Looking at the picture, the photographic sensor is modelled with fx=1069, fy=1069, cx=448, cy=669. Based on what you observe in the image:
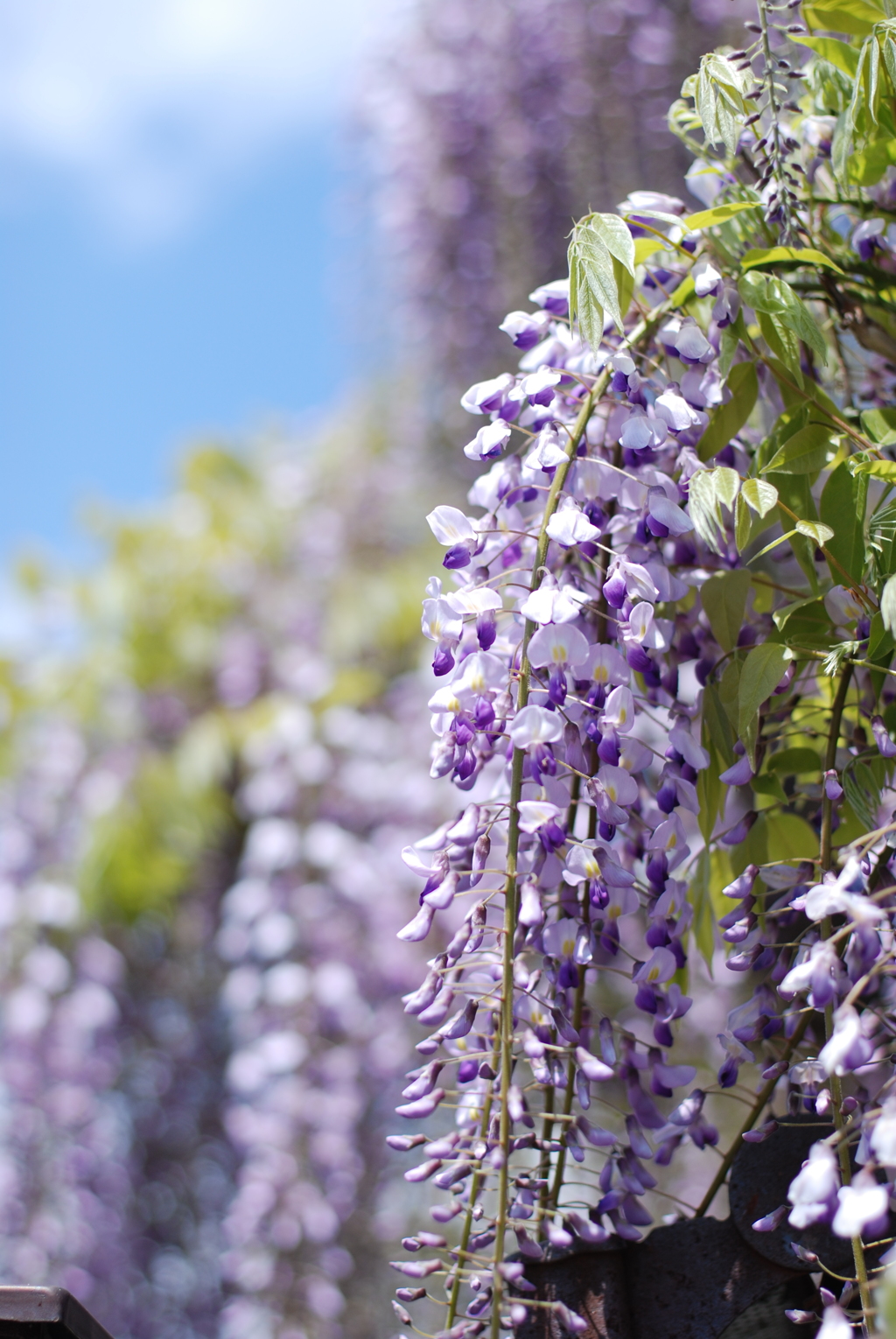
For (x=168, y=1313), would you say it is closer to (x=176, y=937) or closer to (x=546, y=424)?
(x=176, y=937)

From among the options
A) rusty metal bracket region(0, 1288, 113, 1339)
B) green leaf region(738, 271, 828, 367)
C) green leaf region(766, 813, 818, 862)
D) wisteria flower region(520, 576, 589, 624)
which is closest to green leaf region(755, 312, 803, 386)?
green leaf region(738, 271, 828, 367)

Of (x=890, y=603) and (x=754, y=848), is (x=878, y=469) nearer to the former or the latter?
(x=890, y=603)

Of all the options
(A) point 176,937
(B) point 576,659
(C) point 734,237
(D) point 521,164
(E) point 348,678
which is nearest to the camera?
(B) point 576,659

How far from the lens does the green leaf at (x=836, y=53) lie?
0.77 m

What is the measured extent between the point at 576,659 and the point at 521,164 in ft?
8.09

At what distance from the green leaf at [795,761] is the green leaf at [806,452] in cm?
19

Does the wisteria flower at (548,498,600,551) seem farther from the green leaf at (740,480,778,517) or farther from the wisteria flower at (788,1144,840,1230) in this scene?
the wisteria flower at (788,1144,840,1230)

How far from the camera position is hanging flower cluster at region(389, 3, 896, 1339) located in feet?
1.97

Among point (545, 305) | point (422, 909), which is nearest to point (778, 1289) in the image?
point (422, 909)

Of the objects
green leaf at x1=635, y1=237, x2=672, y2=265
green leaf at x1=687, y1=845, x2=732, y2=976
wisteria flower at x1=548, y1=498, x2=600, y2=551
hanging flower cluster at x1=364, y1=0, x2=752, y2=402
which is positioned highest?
hanging flower cluster at x1=364, y1=0, x2=752, y2=402

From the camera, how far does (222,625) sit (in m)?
3.02

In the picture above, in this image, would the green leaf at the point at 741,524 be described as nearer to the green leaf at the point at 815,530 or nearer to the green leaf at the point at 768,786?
the green leaf at the point at 815,530

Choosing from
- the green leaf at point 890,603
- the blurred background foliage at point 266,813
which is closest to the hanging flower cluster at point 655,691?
the green leaf at point 890,603

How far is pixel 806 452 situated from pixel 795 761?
0.69ft
